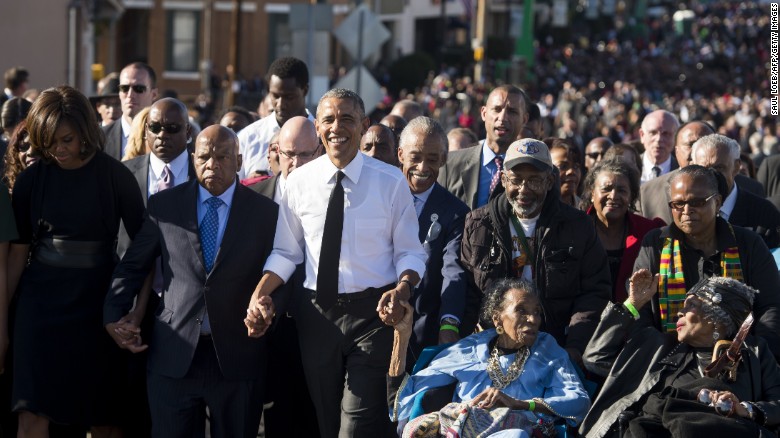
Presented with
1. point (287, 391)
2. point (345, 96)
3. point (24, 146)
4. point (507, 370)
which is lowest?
point (287, 391)

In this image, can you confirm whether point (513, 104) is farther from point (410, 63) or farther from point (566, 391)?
point (410, 63)

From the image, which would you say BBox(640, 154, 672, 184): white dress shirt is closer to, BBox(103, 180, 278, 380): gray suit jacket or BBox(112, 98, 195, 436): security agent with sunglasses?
BBox(112, 98, 195, 436): security agent with sunglasses

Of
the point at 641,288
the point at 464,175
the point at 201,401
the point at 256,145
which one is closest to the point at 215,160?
the point at 201,401

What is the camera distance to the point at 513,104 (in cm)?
889

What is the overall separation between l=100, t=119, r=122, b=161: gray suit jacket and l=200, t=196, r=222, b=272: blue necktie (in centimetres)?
265

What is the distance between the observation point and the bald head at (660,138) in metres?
10.4

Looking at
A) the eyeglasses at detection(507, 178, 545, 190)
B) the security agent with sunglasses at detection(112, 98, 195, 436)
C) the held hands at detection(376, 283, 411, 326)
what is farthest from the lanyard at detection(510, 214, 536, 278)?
the security agent with sunglasses at detection(112, 98, 195, 436)

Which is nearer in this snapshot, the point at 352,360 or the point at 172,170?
the point at 352,360

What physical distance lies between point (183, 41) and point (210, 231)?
3813cm

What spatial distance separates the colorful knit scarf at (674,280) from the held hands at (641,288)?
286 millimetres

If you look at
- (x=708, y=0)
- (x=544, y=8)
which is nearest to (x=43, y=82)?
(x=544, y=8)

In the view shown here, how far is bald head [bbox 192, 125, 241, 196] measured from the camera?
6621mm

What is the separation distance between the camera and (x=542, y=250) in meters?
6.72

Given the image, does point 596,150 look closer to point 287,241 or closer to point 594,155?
point 594,155
